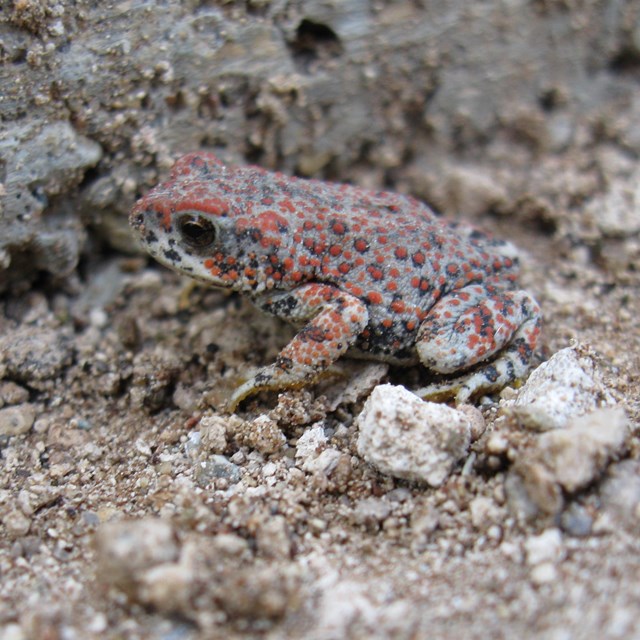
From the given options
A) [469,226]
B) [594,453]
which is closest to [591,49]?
[469,226]

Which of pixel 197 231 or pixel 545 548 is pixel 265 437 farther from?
pixel 545 548

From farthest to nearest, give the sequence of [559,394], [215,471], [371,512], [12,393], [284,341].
A: 1. [284,341]
2. [12,393]
3. [215,471]
4. [559,394]
5. [371,512]

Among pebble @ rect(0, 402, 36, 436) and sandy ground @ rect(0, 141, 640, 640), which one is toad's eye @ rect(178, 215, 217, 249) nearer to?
sandy ground @ rect(0, 141, 640, 640)

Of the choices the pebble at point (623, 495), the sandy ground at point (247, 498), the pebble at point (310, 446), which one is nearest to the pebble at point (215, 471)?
the sandy ground at point (247, 498)

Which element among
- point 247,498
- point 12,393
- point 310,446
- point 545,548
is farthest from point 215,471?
point 545,548

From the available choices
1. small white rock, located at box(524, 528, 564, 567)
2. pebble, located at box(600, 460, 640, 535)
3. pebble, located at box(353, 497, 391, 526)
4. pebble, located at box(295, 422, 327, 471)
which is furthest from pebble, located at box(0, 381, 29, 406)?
pebble, located at box(600, 460, 640, 535)

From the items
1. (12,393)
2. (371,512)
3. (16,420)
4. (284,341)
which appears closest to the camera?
(371,512)

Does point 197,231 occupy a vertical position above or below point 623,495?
above
